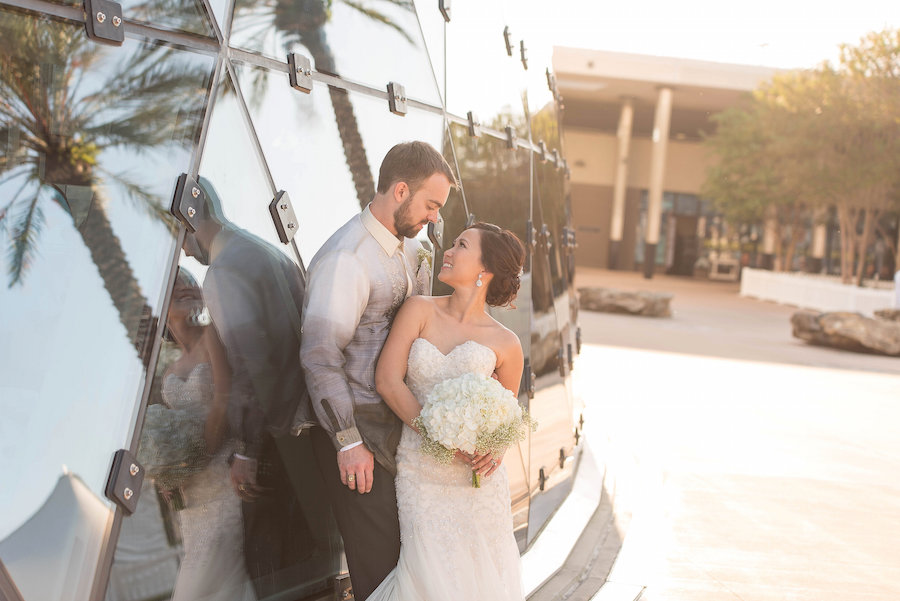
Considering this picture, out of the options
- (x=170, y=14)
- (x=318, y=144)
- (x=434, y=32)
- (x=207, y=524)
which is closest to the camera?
(x=170, y=14)

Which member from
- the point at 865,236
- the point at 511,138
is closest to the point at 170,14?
the point at 511,138

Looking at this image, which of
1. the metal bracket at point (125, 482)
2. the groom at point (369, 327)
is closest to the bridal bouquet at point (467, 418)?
the groom at point (369, 327)

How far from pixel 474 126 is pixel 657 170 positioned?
2985cm

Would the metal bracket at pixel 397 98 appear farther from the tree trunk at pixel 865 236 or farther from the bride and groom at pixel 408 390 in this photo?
the tree trunk at pixel 865 236

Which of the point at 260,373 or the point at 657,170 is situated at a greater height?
the point at 657,170

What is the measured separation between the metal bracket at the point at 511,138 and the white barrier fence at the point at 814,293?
1779 centimetres

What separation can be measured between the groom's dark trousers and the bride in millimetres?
55

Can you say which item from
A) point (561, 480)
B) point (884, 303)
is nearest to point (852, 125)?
point (884, 303)

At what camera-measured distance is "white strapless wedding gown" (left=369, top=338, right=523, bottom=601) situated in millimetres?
3336

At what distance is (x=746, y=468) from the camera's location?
8.09 metres

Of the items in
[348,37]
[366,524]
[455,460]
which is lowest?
[366,524]

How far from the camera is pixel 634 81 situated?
1289 inches

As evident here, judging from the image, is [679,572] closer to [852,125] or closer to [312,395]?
[312,395]

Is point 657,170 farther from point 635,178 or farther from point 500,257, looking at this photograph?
point 500,257
